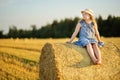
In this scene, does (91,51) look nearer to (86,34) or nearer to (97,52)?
(97,52)

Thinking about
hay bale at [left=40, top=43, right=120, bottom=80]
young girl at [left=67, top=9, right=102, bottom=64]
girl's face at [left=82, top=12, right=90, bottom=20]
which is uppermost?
girl's face at [left=82, top=12, right=90, bottom=20]

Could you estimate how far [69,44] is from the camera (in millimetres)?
7734

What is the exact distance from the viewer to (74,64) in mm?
7316

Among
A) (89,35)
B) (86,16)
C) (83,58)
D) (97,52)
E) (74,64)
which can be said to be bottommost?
(74,64)

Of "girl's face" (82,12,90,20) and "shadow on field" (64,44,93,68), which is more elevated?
"girl's face" (82,12,90,20)

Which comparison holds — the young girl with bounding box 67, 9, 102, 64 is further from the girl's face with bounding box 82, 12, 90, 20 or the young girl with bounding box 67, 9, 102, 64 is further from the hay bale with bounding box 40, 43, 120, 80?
the hay bale with bounding box 40, 43, 120, 80

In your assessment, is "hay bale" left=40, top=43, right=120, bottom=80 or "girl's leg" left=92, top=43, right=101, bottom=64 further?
"girl's leg" left=92, top=43, right=101, bottom=64

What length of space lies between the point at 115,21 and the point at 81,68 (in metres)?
40.4

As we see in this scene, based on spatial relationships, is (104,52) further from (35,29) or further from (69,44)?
(35,29)

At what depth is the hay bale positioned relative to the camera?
7.20 m

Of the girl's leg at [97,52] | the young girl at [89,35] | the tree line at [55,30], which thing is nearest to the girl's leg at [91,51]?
the young girl at [89,35]

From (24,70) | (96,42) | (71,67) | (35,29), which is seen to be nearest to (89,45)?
(96,42)

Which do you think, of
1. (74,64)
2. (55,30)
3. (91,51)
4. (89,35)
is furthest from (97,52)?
(55,30)

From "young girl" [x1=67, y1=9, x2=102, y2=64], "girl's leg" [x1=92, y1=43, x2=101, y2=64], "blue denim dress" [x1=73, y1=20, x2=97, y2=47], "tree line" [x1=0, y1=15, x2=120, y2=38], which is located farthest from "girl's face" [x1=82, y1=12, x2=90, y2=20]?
"tree line" [x1=0, y1=15, x2=120, y2=38]
